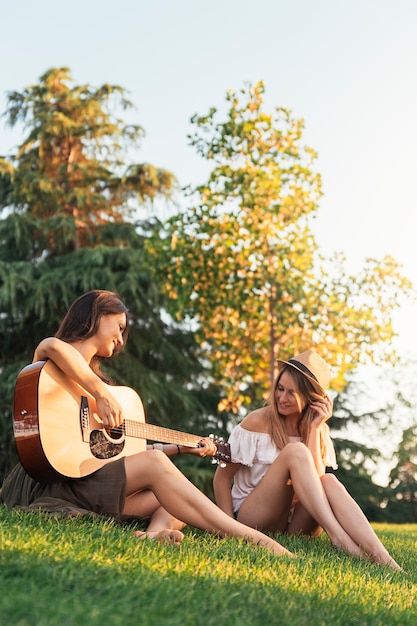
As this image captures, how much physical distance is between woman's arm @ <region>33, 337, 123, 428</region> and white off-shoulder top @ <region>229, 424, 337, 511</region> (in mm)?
1063

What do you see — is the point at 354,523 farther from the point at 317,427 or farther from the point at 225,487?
the point at 225,487

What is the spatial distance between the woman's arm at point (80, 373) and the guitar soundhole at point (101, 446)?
11cm

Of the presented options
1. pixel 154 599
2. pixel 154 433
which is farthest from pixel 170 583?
pixel 154 433

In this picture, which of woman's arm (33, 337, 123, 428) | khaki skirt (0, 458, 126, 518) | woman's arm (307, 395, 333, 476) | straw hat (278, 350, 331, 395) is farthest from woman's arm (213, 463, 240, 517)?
woman's arm (33, 337, 123, 428)

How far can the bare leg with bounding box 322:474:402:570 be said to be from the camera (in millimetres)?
4402

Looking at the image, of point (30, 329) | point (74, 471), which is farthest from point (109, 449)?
point (30, 329)

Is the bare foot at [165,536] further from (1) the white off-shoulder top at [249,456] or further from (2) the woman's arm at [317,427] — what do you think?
(2) the woman's arm at [317,427]

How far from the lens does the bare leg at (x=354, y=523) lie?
4.40m

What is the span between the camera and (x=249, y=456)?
4.98m

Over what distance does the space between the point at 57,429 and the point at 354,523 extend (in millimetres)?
1686

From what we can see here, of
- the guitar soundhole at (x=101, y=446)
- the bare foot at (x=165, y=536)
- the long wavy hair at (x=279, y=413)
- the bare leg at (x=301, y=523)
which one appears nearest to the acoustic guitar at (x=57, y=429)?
the guitar soundhole at (x=101, y=446)

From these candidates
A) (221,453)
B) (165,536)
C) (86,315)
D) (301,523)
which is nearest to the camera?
(165,536)

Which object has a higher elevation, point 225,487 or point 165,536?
point 225,487

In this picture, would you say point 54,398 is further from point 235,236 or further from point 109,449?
point 235,236
